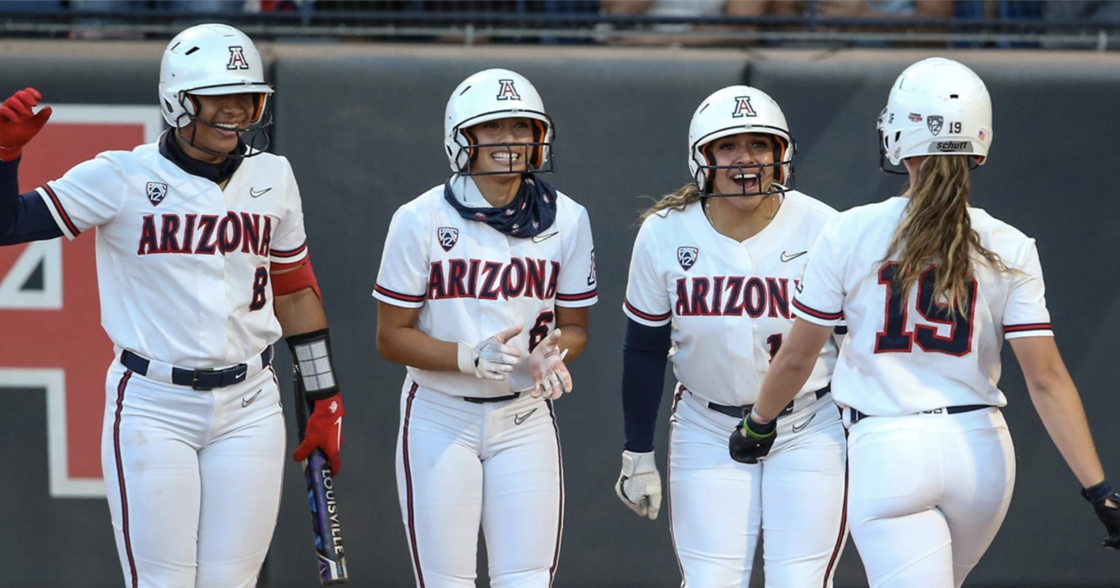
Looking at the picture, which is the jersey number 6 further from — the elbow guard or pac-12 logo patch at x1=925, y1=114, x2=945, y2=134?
the elbow guard

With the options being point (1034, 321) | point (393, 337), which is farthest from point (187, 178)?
point (1034, 321)

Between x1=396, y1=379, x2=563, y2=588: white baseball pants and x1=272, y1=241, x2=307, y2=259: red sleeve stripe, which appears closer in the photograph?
x1=396, y1=379, x2=563, y2=588: white baseball pants

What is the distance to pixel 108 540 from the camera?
561 centimetres

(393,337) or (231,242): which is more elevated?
(231,242)

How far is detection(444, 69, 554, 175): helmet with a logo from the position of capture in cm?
407

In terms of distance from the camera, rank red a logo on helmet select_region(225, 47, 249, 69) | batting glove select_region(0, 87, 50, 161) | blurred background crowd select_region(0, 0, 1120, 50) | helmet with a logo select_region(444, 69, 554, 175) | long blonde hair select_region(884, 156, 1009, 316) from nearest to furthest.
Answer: long blonde hair select_region(884, 156, 1009, 316), batting glove select_region(0, 87, 50, 161), red a logo on helmet select_region(225, 47, 249, 69), helmet with a logo select_region(444, 69, 554, 175), blurred background crowd select_region(0, 0, 1120, 50)

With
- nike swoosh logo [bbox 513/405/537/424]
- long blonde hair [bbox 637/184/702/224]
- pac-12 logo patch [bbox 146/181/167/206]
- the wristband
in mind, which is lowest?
nike swoosh logo [bbox 513/405/537/424]

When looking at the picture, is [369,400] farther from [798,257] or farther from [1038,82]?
[1038,82]

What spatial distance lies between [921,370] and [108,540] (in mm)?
3787

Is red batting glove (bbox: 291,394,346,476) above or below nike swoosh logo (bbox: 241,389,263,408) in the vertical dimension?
below

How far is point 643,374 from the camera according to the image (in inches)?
162

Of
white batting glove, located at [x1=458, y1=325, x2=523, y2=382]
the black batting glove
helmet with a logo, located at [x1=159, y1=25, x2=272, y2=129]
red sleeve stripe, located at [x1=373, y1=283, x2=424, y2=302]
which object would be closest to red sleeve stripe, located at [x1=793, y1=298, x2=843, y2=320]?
the black batting glove

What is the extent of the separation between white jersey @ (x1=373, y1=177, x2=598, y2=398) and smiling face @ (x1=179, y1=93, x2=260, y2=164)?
0.57m

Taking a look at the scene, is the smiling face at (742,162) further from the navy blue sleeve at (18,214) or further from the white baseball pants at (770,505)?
the navy blue sleeve at (18,214)
